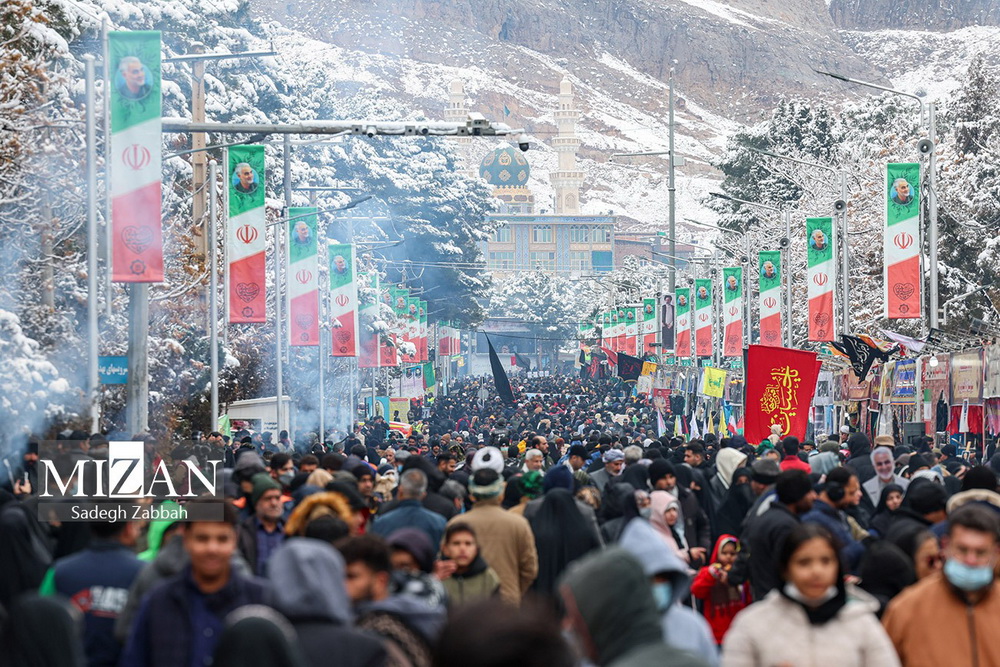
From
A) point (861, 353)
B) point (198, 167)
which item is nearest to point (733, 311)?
point (861, 353)

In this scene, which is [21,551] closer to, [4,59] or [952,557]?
[952,557]

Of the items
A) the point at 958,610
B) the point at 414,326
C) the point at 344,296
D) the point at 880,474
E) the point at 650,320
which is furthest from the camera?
the point at 650,320

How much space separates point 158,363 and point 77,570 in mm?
29235

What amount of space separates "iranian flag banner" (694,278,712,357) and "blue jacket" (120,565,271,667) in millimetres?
46231

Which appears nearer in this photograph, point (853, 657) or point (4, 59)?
point (853, 657)

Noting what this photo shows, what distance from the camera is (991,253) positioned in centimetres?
4528

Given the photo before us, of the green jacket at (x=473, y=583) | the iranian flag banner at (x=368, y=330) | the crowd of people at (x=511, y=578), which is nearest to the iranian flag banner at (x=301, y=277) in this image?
the iranian flag banner at (x=368, y=330)

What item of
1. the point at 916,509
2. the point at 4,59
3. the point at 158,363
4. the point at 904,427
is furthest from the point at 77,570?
the point at 158,363

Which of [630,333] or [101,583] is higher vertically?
[630,333]

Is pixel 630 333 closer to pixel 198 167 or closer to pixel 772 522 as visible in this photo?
pixel 198 167

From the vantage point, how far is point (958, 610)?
6.70 metres

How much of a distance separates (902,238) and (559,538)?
19447mm

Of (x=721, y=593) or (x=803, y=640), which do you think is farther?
(x=721, y=593)

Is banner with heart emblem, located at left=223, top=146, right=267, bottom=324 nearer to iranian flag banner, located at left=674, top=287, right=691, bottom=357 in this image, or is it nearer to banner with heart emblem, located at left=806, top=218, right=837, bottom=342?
banner with heart emblem, located at left=806, top=218, right=837, bottom=342
